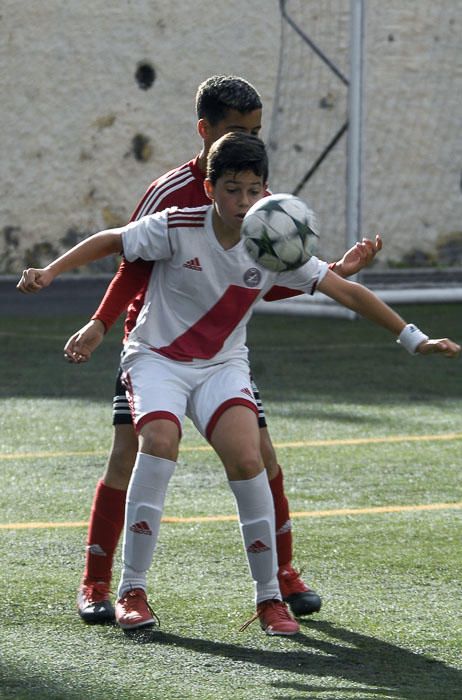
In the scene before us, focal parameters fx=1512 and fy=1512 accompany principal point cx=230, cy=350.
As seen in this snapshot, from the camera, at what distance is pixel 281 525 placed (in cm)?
396

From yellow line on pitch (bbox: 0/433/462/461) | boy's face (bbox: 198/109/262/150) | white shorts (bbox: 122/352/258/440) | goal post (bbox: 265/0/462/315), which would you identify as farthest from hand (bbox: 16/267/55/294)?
goal post (bbox: 265/0/462/315)

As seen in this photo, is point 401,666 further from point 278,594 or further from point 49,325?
point 49,325

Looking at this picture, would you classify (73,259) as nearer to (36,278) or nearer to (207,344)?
(36,278)

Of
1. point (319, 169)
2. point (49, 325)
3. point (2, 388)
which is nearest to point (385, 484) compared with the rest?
point (2, 388)

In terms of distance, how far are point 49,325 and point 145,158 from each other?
3179mm

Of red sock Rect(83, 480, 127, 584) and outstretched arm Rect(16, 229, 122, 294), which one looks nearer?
outstretched arm Rect(16, 229, 122, 294)

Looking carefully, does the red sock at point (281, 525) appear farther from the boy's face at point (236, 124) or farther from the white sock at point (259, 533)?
the boy's face at point (236, 124)

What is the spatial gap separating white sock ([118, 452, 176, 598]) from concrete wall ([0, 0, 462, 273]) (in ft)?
30.7

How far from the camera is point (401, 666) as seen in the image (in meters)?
3.23

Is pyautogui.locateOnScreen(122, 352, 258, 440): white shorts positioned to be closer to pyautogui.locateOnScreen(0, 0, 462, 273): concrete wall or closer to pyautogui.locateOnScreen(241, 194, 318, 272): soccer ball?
pyautogui.locateOnScreen(241, 194, 318, 272): soccer ball

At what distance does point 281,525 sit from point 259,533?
1.19 feet

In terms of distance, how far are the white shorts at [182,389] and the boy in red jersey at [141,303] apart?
138 millimetres

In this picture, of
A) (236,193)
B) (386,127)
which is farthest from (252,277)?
(386,127)

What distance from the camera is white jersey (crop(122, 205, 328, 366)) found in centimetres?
370
